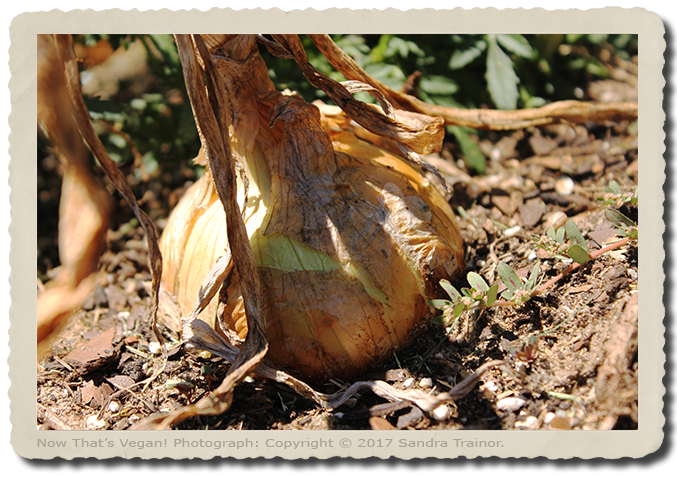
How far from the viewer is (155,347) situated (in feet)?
4.50

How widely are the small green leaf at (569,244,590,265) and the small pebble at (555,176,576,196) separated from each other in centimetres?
51

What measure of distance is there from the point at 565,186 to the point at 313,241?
0.94 m

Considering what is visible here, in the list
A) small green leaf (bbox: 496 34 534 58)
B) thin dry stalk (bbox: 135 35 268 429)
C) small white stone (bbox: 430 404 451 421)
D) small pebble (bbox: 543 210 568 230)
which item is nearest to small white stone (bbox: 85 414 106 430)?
thin dry stalk (bbox: 135 35 268 429)

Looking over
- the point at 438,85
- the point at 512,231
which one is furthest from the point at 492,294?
the point at 438,85

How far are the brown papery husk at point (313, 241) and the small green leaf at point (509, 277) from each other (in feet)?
0.49

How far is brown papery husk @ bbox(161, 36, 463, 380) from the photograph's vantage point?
1.14 metres

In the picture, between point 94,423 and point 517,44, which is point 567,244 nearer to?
point 517,44

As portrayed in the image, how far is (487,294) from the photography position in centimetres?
112

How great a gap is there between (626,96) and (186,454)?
2040 millimetres

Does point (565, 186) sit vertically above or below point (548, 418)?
above

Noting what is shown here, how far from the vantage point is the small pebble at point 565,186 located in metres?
1.67

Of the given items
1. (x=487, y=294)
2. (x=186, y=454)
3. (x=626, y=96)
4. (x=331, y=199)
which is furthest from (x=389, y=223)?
(x=626, y=96)

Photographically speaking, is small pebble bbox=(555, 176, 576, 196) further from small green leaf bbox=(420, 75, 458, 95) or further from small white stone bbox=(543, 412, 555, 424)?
small white stone bbox=(543, 412, 555, 424)

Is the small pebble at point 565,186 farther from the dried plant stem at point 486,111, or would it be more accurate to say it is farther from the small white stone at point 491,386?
the small white stone at point 491,386
